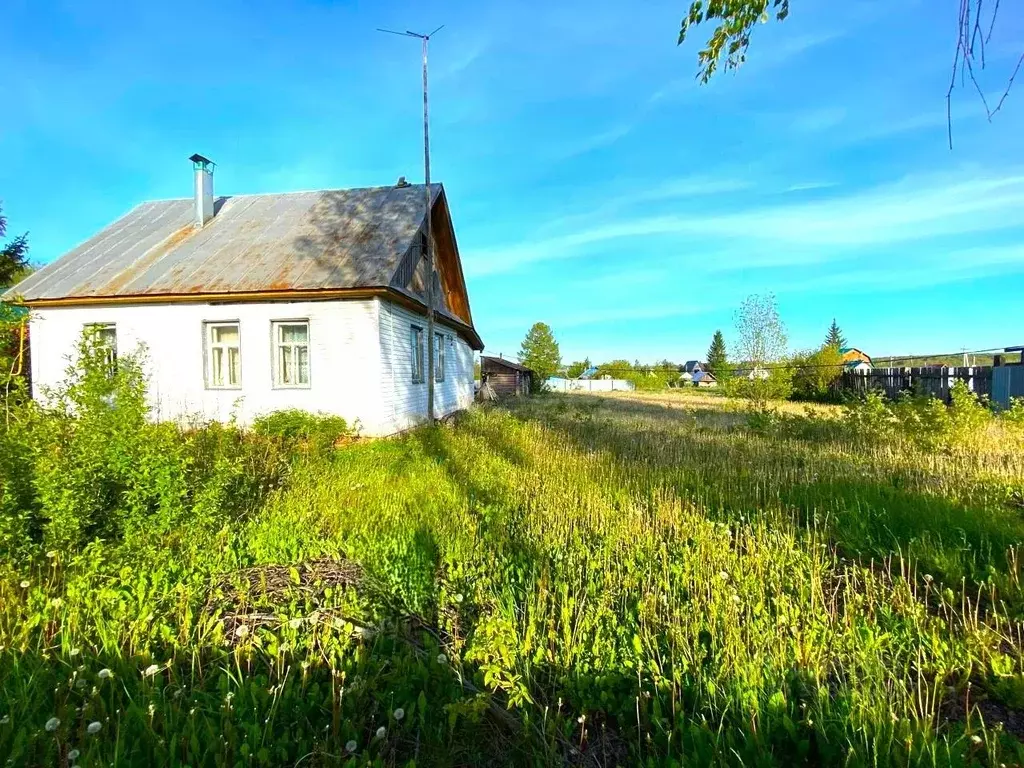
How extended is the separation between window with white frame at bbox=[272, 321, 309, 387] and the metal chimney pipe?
5329mm

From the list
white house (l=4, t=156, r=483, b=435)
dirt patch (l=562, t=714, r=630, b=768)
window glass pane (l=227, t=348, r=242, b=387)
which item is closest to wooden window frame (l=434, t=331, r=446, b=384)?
white house (l=4, t=156, r=483, b=435)

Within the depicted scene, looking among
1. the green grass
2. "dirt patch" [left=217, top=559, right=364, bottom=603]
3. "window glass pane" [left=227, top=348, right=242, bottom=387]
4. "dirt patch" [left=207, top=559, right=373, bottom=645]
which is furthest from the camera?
"window glass pane" [left=227, top=348, right=242, bottom=387]

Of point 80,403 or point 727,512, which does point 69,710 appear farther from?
point 727,512

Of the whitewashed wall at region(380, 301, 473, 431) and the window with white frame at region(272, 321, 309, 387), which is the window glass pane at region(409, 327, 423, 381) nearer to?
the whitewashed wall at region(380, 301, 473, 431)

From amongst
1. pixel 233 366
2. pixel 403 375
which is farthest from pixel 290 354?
pixel 403 375

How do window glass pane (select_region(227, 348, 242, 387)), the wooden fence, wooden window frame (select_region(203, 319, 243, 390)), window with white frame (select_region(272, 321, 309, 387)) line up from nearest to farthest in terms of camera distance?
window with white frame (select_region(272, 321, 309, 387)), wooden window frame (select_region(203, 319, 243, 390)), window glass pane (select_region(227, 348, 242, 387)), the wooden fence

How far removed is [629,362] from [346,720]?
250 ft

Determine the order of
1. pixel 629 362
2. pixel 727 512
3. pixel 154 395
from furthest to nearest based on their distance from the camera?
1. pixel 629 362
2. pixel 154 395
3. pixel 727 512

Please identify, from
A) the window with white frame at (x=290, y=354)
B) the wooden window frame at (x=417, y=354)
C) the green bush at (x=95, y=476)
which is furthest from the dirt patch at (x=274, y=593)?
the wooden window frame at (x=417, y=354)

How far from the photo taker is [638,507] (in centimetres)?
487

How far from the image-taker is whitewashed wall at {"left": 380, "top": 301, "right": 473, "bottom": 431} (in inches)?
419

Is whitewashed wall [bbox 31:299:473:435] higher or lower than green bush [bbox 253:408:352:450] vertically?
higher

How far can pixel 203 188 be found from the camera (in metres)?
13.2

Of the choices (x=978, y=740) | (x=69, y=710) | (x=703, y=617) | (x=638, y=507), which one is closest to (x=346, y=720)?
(x=69, y=710)
